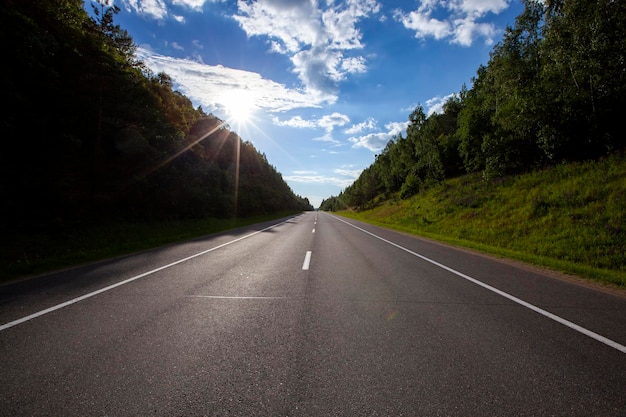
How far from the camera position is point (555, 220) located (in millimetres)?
13016

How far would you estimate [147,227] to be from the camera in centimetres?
1828

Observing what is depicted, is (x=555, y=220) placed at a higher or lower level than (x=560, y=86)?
lower

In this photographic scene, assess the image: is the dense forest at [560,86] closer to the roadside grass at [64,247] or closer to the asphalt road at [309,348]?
the asphalt road at [309,348]

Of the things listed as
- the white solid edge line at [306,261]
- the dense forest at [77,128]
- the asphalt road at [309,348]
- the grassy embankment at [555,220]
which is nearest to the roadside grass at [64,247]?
the dense forest at [77,128]

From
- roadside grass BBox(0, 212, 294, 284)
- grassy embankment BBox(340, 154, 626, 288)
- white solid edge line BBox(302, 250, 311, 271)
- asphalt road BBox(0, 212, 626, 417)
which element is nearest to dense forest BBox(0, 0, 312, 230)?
roadside grass BBox(0, 212, 294, 284)

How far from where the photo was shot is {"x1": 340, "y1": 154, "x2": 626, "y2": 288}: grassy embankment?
363 inches

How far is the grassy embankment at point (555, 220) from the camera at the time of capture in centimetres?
921

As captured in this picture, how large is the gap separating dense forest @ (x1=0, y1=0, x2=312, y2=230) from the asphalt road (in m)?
10.6

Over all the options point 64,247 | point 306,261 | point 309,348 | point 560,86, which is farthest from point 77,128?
point 560,86

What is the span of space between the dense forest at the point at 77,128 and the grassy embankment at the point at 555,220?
20695 millimetres

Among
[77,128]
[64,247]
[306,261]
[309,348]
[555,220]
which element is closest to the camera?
[309,348]

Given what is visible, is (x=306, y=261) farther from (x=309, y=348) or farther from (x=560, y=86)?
(x=560, y=86)

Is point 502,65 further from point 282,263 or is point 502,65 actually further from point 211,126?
point 211,126

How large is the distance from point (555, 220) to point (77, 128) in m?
26.2
